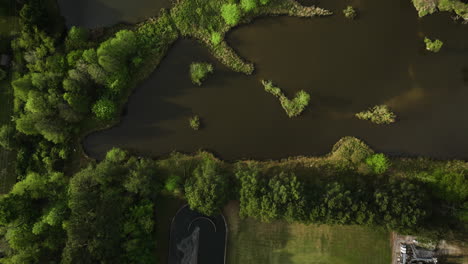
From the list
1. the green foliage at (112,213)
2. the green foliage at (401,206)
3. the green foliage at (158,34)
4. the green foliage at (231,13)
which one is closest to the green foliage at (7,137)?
the green foliage at (112,213)

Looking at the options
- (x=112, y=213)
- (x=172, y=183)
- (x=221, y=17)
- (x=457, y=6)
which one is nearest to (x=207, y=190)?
(x=172, y=183)

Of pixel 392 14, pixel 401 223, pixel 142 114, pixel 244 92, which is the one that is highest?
pixel 392 14

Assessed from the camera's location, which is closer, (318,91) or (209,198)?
(209,198)

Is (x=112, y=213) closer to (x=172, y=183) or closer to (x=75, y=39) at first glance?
(x=172, y=183)

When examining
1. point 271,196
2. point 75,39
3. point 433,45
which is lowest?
point 271,196

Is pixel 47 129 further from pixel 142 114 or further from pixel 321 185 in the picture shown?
pixel 321 185

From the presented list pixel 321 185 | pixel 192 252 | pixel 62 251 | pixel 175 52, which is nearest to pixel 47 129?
pixel 62 251

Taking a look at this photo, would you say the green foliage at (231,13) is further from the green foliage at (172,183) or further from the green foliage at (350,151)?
the green foliage at (172,183)
